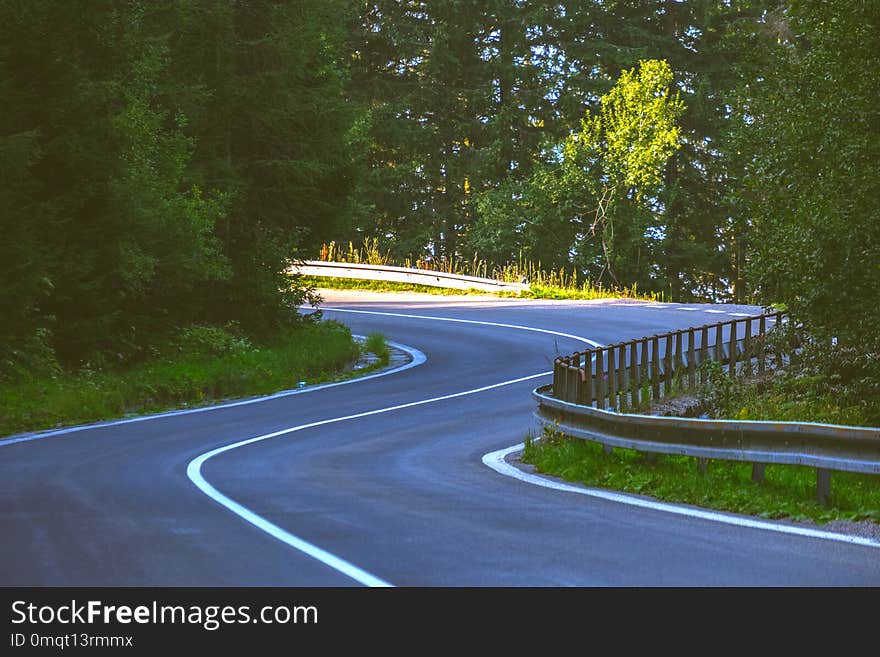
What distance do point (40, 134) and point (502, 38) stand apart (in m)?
40.7

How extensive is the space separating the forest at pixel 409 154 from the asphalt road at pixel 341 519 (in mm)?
4034

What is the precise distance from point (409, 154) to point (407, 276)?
16381 millimetres

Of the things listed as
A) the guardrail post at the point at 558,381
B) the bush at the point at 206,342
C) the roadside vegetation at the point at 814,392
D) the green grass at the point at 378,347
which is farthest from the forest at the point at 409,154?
the guardrail post at the point at 558,381

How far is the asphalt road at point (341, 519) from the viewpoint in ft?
28.5

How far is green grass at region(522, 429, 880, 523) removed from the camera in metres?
11.6

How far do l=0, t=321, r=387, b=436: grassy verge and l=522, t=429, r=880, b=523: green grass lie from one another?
8.47m

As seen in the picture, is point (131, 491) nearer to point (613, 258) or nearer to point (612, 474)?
point (612, 474)

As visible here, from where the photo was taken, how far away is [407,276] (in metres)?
46.3

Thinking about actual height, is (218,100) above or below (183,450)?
above

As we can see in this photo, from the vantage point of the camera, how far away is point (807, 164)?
18.2 metres

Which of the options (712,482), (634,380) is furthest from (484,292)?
(712,482)

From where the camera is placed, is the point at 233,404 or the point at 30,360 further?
the point at 233,404

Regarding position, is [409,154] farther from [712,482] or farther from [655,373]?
[712,482]
